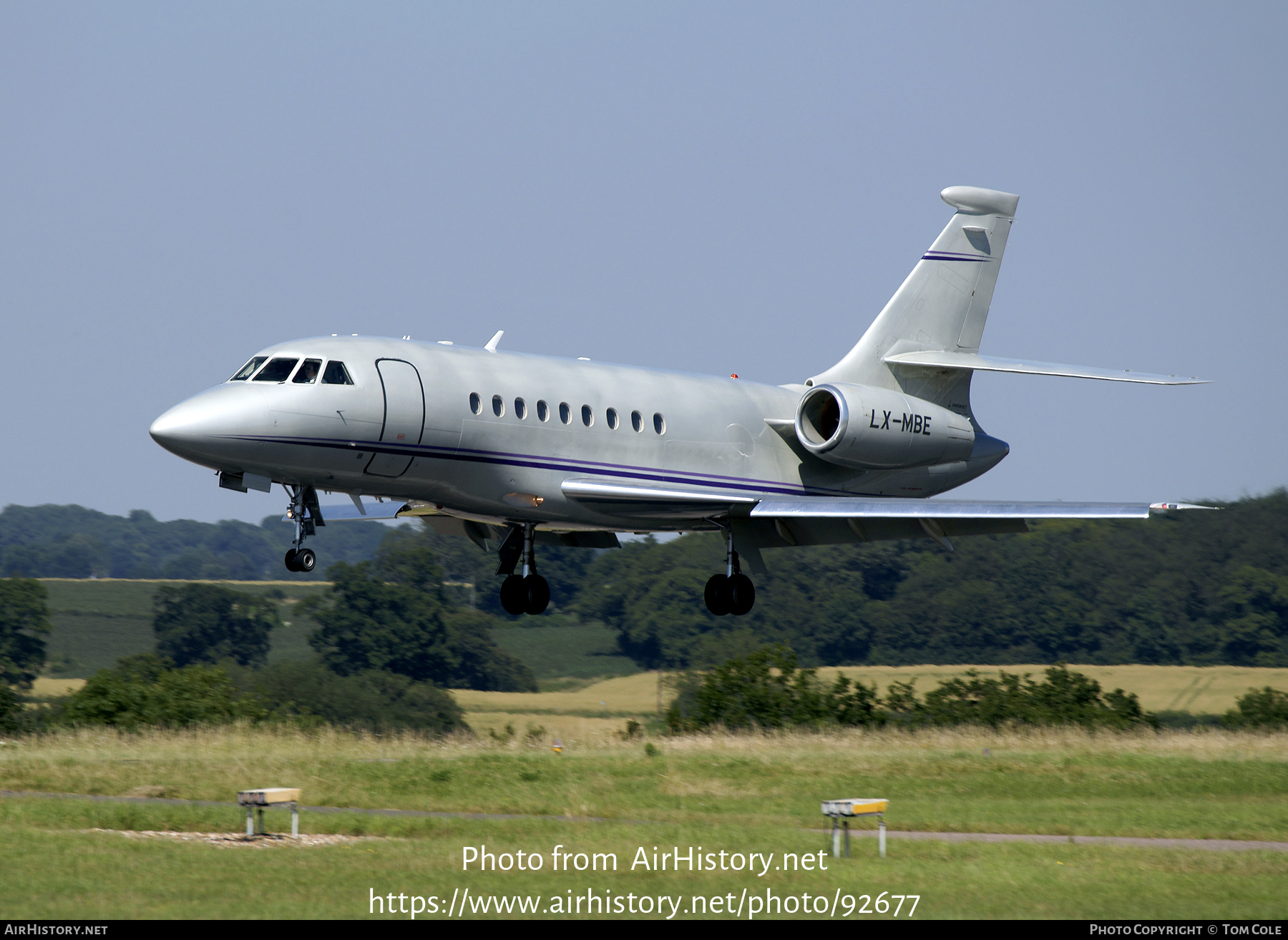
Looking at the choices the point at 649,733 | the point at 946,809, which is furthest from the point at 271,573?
the point at 946,809

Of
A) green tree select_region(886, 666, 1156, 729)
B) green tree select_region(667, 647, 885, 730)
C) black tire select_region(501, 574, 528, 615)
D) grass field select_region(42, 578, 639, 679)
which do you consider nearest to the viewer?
black tire select_region(501, 574, 528, 615)

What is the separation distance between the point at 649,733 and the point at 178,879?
24.0m

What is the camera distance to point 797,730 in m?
38.2

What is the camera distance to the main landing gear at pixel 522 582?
2488cm

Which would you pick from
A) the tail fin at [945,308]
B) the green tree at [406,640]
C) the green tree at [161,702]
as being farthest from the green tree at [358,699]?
the tail fin at [945,308]

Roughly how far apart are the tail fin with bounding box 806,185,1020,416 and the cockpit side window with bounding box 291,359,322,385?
1011cm

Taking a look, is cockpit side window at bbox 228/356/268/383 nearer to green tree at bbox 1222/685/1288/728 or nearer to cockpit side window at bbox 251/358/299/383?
cockpit side window at bbox 251/358/299/383

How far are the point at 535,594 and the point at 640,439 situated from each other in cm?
325

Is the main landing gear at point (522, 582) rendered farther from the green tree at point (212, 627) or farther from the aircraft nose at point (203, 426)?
the green tree at point (212, 627)

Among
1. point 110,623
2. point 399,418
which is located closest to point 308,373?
point 399,418

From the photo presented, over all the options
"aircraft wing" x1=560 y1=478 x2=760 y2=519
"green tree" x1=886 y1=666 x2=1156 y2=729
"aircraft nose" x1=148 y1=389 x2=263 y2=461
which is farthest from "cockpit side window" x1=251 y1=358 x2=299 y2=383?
"green tree" x1=886 y1=666 x2=1156 y2=729

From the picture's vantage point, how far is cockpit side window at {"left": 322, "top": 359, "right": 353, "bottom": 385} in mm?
20422

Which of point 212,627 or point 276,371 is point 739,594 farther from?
point 212,627
